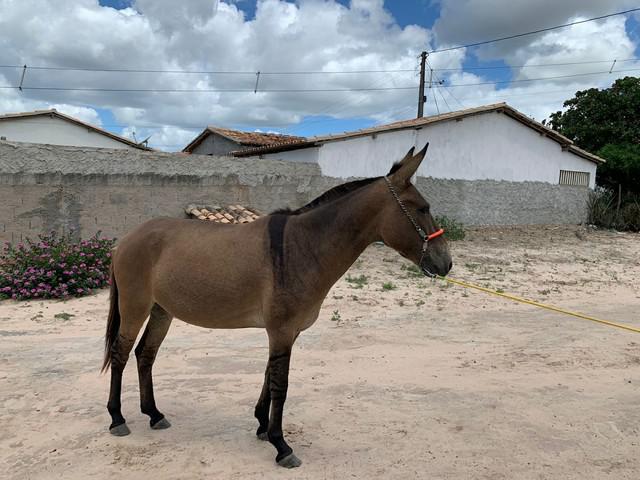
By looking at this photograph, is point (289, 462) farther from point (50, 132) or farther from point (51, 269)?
point (50, 132)

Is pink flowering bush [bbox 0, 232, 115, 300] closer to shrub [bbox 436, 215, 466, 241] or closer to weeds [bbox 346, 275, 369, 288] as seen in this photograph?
weeds [bbox 346, 275, 369, 288]

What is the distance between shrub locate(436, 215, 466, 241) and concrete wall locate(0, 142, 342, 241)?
551 centimetres

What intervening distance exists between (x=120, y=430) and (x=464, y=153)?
14.5m

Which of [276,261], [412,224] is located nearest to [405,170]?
[412,224]

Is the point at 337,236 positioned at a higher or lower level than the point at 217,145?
lower

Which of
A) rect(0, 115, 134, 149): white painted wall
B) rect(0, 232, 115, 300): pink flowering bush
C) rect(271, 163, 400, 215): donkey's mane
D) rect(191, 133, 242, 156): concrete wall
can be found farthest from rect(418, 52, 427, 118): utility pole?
rect(271, 163, 400, 215): donkey's mane

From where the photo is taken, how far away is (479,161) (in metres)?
16.4

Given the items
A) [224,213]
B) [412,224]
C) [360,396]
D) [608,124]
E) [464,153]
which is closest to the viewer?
[412,224]

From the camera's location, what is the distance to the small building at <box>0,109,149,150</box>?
19.3 m

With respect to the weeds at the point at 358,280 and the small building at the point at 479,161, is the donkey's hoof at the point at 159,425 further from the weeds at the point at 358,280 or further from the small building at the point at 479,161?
the small building at the point at 479,161

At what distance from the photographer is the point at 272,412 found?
3205 mm

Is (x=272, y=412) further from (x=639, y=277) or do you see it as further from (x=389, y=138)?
(x=389, y=138)

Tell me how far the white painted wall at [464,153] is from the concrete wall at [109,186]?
8.23ft

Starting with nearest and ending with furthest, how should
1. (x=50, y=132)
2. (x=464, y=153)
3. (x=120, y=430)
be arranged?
(x=120, y=430)
(x=464, y=153)
(x=50, y=132)
